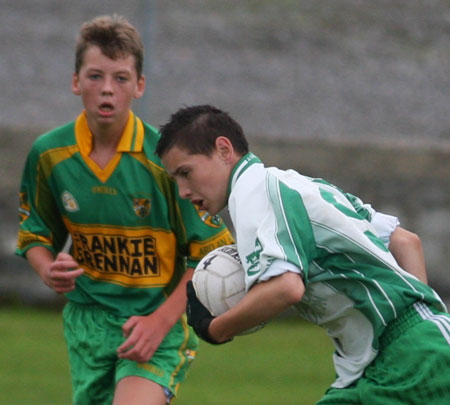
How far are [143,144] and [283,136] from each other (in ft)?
16.0

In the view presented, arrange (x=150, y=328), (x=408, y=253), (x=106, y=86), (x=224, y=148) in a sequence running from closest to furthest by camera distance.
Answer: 1. (x=224, y=148)
2. (x=408, y=253)
3. (x=150, y=328)
4. (x=106, y=86)

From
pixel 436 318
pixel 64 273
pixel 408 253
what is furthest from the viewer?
pixel 64 273

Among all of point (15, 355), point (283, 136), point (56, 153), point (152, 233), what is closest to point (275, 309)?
point (152, 233)

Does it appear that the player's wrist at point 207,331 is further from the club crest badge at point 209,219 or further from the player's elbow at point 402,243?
the club crest badge at point 209,219

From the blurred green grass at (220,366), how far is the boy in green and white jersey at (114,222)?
2.03 m

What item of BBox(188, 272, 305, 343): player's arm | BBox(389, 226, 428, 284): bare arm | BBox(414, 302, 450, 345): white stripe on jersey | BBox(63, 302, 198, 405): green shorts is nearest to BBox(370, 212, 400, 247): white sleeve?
BBox(389, 226, 428, 284): bare arm

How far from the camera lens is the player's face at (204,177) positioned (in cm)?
392

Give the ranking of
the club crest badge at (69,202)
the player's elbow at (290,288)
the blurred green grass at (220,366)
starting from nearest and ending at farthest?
the player's elbow at (290,288)
the club crest badge at (69,202)
the blurred green grass at (220,366)

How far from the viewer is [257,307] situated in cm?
360

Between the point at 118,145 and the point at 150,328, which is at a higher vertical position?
the point at 118,145

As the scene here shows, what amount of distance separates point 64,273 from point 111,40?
3.63ft

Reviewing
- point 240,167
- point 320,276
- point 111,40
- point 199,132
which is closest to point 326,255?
point 320,276

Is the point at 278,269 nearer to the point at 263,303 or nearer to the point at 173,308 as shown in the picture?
the point at 263,303

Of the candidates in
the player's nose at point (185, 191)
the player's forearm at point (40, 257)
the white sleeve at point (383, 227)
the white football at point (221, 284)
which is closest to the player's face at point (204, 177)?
the player's nose at point (185, 191)
